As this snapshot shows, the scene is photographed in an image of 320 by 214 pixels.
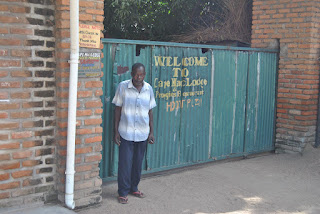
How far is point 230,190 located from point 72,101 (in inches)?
103

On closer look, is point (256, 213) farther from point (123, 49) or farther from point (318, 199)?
point (123, 49)

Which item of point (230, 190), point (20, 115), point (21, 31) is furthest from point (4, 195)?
point (230, 190)

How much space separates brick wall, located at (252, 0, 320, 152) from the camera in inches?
288

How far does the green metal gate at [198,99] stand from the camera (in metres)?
5.21

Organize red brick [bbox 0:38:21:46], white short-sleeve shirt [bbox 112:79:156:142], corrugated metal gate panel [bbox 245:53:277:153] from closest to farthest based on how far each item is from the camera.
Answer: red brick [bbox 0:38:21:46] → white short-sleeve shirt [bbox 112:79:156:142] → corrugated metal gate panel [bbox 245:53:277:153]

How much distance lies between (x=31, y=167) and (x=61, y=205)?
53cm

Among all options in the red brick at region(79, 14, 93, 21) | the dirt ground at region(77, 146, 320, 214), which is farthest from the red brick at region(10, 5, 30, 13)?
the dirt ground at region(77, 146, 320, 214)

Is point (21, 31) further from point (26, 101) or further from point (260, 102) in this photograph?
point (260, 102)

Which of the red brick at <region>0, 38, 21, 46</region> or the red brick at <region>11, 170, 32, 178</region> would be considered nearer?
the red brick at <region>0, 38, 21, 46</region>

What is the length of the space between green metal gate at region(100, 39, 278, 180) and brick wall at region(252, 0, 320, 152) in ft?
0.64

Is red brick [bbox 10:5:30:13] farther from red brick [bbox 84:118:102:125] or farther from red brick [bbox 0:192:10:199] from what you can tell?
red brick [bbox 0:192:10:199]

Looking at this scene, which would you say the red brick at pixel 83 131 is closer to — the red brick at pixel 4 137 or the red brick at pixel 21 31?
the red brick at pixel 4 137

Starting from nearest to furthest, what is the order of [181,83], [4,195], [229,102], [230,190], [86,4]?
[4,195], [86,4], [230,190], [181,83], [229,102]

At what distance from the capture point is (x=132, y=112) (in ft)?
15.3
